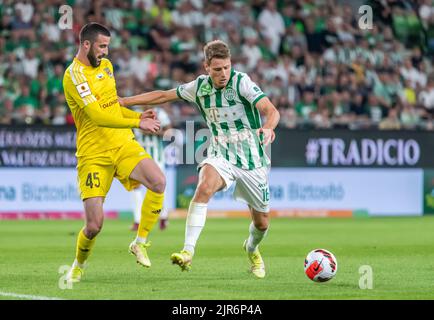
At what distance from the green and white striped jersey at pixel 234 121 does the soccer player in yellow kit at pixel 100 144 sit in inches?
23.5

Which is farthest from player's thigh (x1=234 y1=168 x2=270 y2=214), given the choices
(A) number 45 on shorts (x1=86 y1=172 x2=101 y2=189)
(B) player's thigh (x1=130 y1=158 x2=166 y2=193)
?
(A) number 45 on shorts (x1=86 y1=172 x2=101 y2=189)

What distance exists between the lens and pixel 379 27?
2380 cm

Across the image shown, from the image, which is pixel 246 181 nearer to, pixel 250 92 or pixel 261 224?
pixel 261 224

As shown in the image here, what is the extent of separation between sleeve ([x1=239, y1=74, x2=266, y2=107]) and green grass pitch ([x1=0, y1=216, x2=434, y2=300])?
1.67 m

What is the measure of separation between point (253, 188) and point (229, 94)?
3.00 ft

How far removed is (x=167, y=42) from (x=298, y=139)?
13.8ft

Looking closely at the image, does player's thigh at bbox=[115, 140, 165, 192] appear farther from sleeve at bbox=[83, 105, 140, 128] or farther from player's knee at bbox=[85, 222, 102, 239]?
player's knee at bbox=[85, 222, 102, 239]

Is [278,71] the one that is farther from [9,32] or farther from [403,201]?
[9,32]

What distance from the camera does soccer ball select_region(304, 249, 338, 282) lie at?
929 cm

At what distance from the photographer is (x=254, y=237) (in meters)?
10.2

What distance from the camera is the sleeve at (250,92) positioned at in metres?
9.66

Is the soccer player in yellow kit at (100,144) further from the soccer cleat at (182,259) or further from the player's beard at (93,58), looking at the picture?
the soccer cleat at (182,259)

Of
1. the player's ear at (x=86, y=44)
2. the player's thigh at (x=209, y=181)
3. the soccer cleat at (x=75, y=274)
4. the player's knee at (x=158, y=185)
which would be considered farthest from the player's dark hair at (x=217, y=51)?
the soccer cleat at (x=75, y=274)

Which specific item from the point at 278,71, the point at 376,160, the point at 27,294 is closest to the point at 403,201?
the point at 376,160
